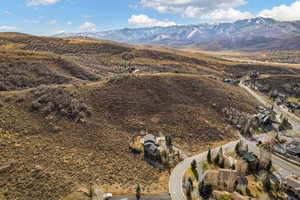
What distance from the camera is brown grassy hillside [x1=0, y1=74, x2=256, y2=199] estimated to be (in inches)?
1517

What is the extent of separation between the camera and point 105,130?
183 feet

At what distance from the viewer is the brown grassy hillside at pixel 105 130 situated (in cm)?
3853

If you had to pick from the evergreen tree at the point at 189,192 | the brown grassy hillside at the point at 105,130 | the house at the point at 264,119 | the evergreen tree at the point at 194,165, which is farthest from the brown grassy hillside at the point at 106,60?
the evergreen tree at the point at 189,192

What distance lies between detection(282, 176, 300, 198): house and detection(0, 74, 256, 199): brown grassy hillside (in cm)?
2000

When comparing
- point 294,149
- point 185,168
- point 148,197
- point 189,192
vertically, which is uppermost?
point 294,149

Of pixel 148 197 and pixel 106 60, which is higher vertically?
pixel 106 60

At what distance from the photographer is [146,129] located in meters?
60.8

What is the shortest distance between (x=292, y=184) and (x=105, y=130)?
4525cm

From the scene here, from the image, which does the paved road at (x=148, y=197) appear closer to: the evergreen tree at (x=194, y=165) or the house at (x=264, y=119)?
the evergreen tree at (x=194, y=165)

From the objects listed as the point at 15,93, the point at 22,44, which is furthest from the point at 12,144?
the point at 22,44

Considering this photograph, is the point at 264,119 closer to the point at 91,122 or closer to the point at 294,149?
the point at 294,149

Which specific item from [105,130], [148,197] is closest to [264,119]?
[148,197]

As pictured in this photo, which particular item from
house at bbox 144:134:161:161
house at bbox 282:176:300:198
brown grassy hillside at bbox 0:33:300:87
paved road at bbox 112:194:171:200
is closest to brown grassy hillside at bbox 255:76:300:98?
brown grassy hillside at bbox 0:33:300:87

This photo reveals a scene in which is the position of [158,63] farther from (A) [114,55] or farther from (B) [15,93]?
(B) [15,93]
